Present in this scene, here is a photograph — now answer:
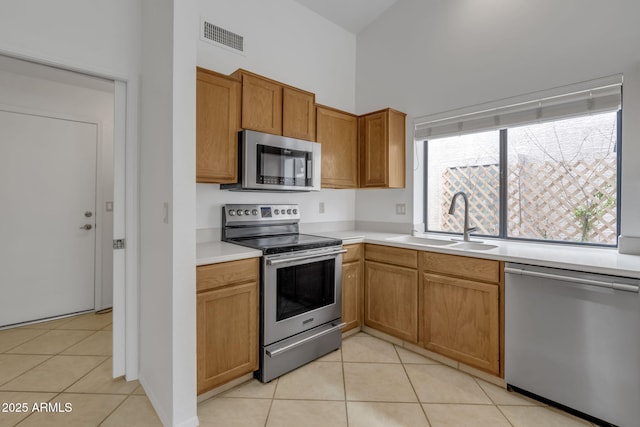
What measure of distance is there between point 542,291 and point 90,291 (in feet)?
13.1

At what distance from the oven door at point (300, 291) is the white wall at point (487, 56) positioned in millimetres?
1161

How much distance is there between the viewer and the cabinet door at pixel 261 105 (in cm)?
220

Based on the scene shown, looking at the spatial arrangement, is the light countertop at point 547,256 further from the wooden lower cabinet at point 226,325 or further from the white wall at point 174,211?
the white wall at point 174,211

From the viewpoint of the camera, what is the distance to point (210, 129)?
2031 millimetres

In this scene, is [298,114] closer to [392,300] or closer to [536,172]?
[392,300]

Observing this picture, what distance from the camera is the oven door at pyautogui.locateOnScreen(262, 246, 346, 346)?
6.38 ft

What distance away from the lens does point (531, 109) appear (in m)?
2.29

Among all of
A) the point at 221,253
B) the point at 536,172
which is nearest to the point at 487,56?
the point at 536,172

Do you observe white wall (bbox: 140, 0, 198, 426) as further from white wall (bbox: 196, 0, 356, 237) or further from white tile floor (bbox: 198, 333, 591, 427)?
white wall (bbox: 196, 0, 356, 237)

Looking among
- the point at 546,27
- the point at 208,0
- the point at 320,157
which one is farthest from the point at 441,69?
the point at 208,0

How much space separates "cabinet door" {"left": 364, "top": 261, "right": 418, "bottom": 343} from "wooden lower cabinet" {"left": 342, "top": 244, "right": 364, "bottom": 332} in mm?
65

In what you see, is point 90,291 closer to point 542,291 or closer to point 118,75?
point 118,75

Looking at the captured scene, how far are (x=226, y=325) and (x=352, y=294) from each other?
1.21 m

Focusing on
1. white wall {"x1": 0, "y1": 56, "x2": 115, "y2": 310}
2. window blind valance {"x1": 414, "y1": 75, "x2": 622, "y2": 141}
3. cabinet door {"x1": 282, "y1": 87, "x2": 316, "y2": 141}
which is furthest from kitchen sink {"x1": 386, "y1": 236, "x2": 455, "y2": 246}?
white wall {"x1": 0, "y1": 56, "x2": 115, "y2": 310}
